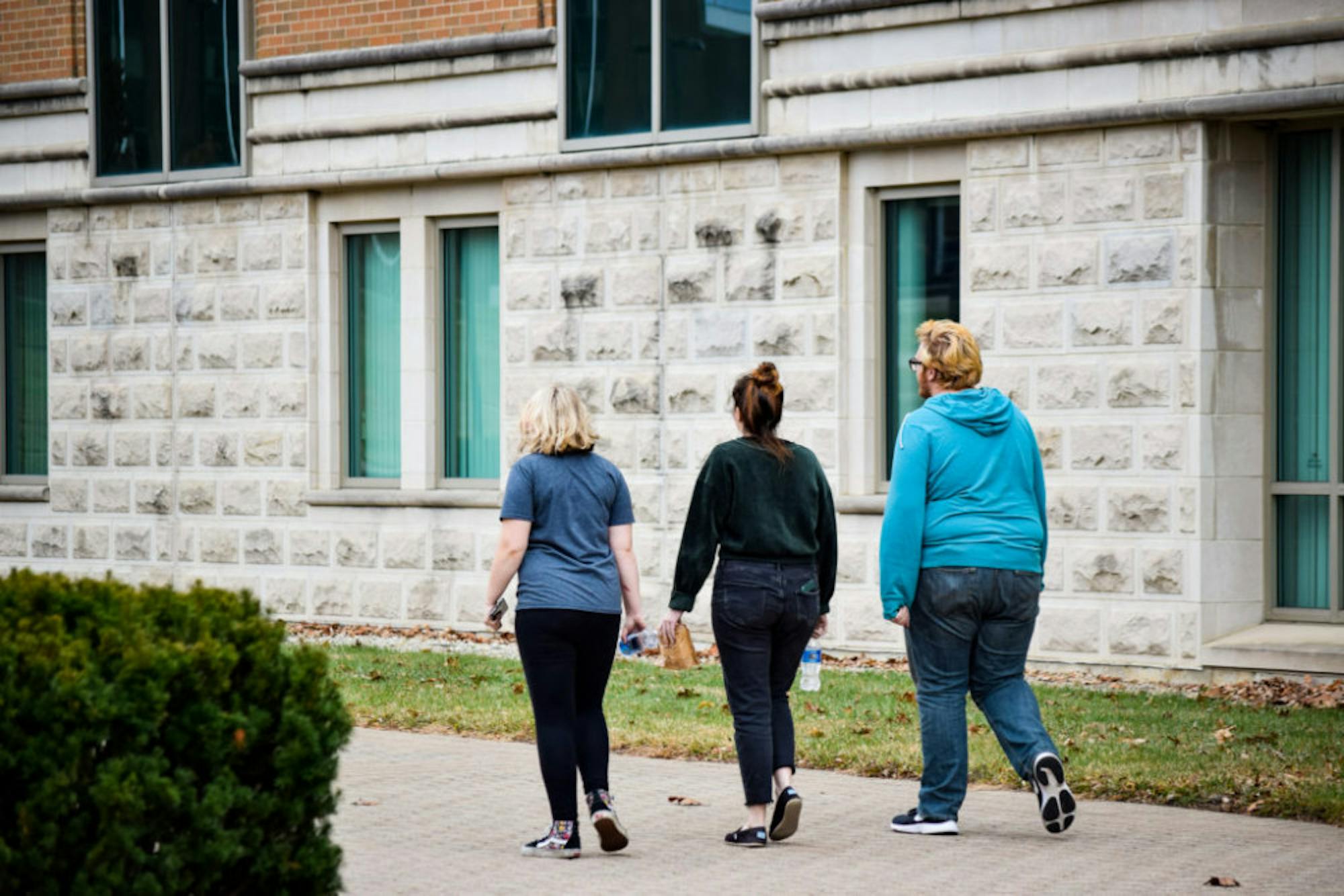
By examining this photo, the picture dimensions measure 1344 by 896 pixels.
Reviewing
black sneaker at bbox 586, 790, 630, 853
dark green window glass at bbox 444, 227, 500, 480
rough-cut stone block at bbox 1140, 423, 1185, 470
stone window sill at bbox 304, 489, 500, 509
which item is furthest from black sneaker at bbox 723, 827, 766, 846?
dark green window glass at bbox 444, 227, 500, 480

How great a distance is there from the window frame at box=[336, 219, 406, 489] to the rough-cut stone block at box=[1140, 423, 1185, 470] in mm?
6655

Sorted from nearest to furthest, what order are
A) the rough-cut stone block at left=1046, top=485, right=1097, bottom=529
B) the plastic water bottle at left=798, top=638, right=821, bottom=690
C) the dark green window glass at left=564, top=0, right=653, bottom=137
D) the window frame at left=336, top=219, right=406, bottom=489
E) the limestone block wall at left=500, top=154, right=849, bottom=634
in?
the plastic water bottle at left=798, top=638, right=821, bottom=690, the rough-cut stone block at left=1046, top=485, right=1097, bottom=529, the limestone block wall at left=500, top=154, right=849, bottom=634, the dark green window glass at left=564, top=0, right=653, bottom=137, the window frame at left=336, top=219, right=406, bottom=489

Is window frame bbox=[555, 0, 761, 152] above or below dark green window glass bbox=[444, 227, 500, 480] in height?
above

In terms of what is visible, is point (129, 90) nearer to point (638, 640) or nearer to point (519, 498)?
point (519, 498)

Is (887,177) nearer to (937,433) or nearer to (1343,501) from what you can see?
(1343,501)

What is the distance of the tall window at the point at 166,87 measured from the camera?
1867 cm

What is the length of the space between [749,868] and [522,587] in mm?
1380

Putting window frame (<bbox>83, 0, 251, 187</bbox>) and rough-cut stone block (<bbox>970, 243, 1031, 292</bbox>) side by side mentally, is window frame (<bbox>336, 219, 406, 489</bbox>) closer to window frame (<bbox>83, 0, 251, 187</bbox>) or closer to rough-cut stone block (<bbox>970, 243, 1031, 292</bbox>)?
window frame (<bbox>83, 0, 251, 187</bbox>)

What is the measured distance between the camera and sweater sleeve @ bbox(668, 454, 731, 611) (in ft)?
27.7

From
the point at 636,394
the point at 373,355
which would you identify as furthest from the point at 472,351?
the point at 636,394

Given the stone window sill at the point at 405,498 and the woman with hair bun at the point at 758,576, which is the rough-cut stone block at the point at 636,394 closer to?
the stone window sill at the point at 405,498

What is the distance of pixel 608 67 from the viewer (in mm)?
16609

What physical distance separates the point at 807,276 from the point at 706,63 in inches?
75.3

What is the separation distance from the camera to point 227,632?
5.74 metres
